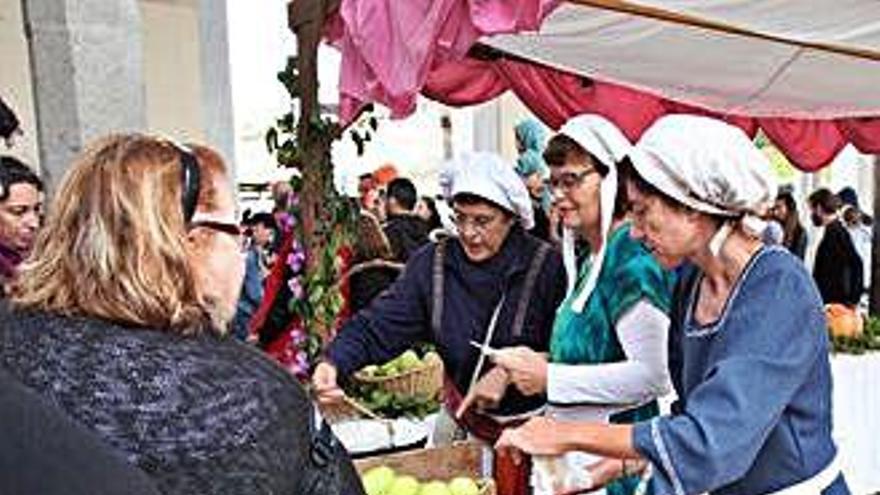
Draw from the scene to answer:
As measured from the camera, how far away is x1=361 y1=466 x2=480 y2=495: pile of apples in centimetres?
221

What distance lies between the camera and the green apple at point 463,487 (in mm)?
2225

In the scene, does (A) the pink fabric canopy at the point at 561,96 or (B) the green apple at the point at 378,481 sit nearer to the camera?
(B) the green apple at the point at 378,481

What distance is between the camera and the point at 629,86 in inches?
226

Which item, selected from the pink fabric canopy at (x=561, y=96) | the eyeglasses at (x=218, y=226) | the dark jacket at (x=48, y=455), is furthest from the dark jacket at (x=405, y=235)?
the dark jacket at (x=48, y=455)

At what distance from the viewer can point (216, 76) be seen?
749cm

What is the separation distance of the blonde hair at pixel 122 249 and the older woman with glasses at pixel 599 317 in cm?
117

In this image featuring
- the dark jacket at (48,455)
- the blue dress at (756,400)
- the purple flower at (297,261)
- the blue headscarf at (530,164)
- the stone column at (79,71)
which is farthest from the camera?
the blue headscarf at (530,164)

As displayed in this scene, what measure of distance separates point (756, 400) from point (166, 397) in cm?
107

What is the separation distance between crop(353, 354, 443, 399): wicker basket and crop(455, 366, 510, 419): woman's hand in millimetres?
1019

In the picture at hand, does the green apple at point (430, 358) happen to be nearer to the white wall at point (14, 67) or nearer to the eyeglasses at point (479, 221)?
the eyeglasses at point (479, 221)

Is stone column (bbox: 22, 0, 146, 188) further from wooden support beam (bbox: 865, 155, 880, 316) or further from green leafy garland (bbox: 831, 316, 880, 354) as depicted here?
wooden support beam (bbox: 865, 155, 880, 316)

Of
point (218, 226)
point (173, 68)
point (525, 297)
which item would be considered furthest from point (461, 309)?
point (173, 68)

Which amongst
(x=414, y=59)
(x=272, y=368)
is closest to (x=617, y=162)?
(x=414, y=59)

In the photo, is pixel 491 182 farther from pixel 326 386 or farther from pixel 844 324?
pixel 844 324
